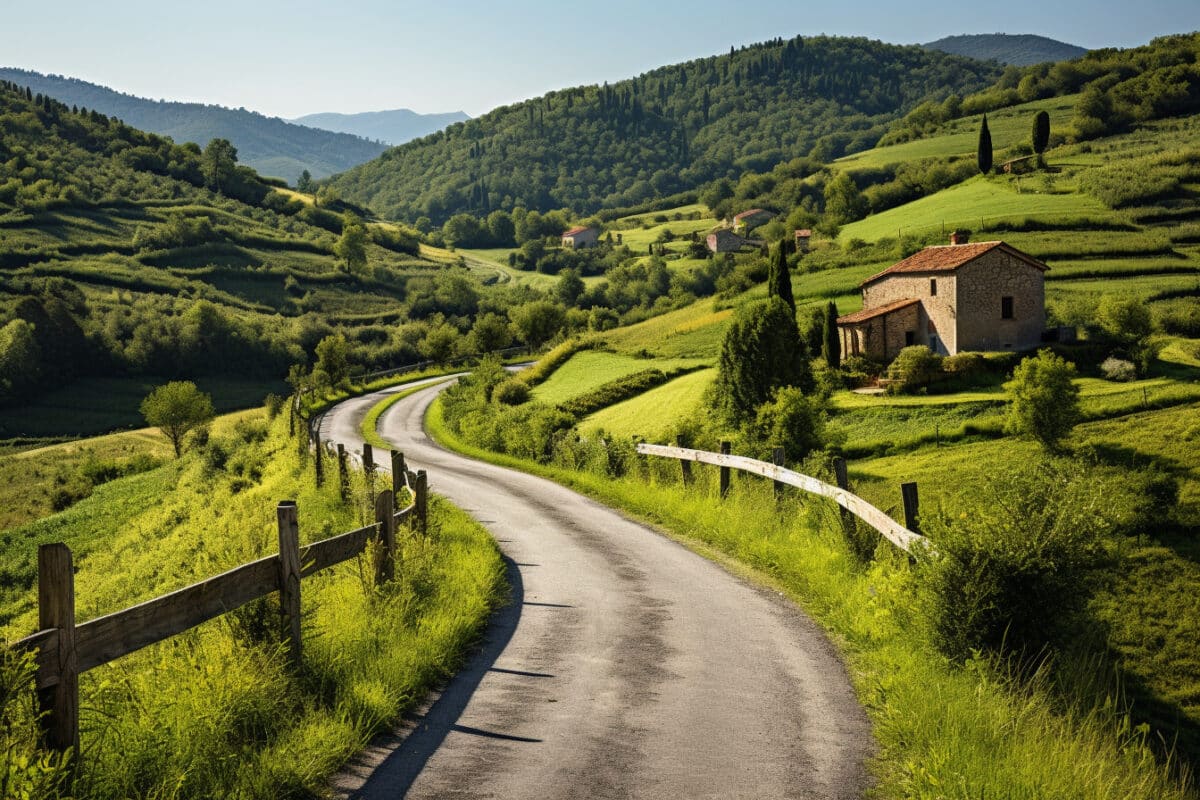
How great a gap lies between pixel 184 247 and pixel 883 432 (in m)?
135

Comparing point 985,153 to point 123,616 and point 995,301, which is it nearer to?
point 995,301

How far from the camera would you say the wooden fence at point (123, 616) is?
5742mm

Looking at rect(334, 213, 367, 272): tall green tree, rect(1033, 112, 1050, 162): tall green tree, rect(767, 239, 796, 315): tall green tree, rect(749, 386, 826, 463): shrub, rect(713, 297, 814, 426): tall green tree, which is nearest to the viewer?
rect(749, 386, 826, 463): shrub

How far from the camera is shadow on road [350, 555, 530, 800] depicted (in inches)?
266

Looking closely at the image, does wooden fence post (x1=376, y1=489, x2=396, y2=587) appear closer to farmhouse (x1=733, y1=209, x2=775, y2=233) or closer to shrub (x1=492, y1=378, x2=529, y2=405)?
shrub (x1=492, y1=378, x2=529, y2=405)

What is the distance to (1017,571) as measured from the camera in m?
8.59

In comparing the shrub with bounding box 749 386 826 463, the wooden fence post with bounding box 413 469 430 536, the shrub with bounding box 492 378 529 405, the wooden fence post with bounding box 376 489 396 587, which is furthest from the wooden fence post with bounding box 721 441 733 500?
the shrub with bounding box 492 378 529 405

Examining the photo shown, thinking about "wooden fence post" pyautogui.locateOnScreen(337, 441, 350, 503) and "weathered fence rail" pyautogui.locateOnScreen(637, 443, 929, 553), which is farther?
"wooden fence post" pyautogui.locateOnScreen(337, 441, 350, 503)

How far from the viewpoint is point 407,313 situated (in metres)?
138

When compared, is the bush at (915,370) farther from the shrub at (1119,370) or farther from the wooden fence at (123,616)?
the wooden fence at (123,616)

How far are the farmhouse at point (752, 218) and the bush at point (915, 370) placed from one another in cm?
13403

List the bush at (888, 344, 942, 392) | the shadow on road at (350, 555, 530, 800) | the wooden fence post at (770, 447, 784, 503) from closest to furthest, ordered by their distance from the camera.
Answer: the shadow on road at (350, 555, 530, 800) < the wooden fence post at (770, 447, 784, 503) < the bush at (888, 344, 942, 392)

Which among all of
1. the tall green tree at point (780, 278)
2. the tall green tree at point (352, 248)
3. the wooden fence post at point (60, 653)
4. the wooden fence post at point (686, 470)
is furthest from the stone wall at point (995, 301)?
the tall green tree at point (352, 248)

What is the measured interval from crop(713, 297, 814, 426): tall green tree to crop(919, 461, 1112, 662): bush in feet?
120
